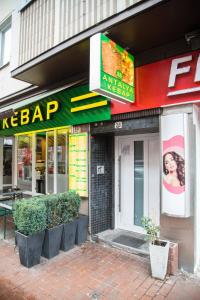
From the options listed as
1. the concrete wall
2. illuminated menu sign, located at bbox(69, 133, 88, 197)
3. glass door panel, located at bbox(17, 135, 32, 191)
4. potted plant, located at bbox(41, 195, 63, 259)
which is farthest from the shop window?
potted plant, located at bbox(41, 195, 63, 259)

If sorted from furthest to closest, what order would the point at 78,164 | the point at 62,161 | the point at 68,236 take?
1. the point at 62,161
2. the point at 78,164
3. the point at 68,236

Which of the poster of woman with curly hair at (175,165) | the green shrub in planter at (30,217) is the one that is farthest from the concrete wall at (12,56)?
the poster of woman with curly hair at (175,165)

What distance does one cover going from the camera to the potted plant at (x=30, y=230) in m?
A: 4.21

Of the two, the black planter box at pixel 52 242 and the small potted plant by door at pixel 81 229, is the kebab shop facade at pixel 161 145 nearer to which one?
the small potted plant by door at pixel 81 229

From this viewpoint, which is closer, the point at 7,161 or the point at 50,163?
the point at 50,163

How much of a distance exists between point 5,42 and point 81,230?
7440 mm

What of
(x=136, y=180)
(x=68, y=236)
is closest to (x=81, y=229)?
(x=68, y=236)

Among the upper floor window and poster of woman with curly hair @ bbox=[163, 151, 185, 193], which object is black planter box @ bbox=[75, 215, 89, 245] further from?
the upper floor window

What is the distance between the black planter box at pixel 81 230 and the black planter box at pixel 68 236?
0.13 m

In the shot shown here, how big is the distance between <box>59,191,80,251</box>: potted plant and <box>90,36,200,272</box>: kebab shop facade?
51cm

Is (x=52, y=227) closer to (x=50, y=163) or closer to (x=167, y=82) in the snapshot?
(x=50, y=163)

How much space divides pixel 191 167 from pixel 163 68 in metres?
1.87

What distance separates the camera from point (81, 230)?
528 cm

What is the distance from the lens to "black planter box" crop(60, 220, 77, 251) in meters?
4.86
